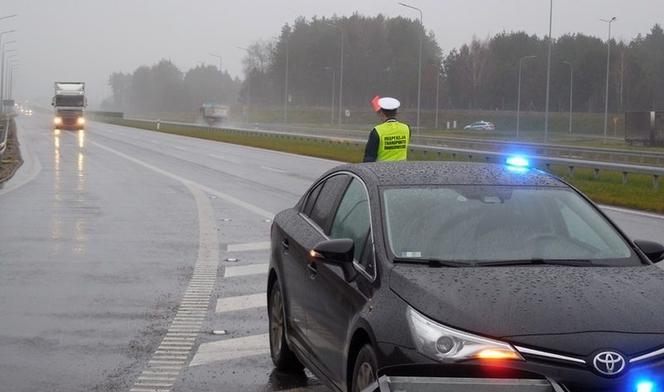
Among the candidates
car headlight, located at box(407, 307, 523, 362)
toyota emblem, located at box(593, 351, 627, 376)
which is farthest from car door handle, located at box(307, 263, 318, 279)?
toyota emblem, located at box(593, 351, 627, 376)

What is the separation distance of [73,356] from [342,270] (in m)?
2.77

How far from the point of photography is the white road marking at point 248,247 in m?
13.4

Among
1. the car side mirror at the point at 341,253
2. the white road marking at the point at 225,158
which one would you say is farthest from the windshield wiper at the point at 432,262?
the white road marking at the point at 225,158

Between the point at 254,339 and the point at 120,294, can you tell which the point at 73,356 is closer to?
the point at 254,339

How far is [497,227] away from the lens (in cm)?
581

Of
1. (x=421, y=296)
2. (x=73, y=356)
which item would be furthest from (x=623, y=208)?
(x=421, y=296)

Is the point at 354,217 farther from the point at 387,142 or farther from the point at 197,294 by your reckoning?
the point at 387,142

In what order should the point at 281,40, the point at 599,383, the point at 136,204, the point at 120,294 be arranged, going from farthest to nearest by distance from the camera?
the point at 281,40
the point at 136,204
the point at 120,294
the point at 599,383

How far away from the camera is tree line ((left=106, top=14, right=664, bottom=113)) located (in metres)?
104

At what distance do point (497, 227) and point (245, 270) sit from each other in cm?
617

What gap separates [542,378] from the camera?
172 inches

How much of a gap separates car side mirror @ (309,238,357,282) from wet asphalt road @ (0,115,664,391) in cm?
140

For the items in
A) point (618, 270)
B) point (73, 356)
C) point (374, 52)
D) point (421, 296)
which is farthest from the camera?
point (374, 52)

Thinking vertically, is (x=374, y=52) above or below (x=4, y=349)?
above
